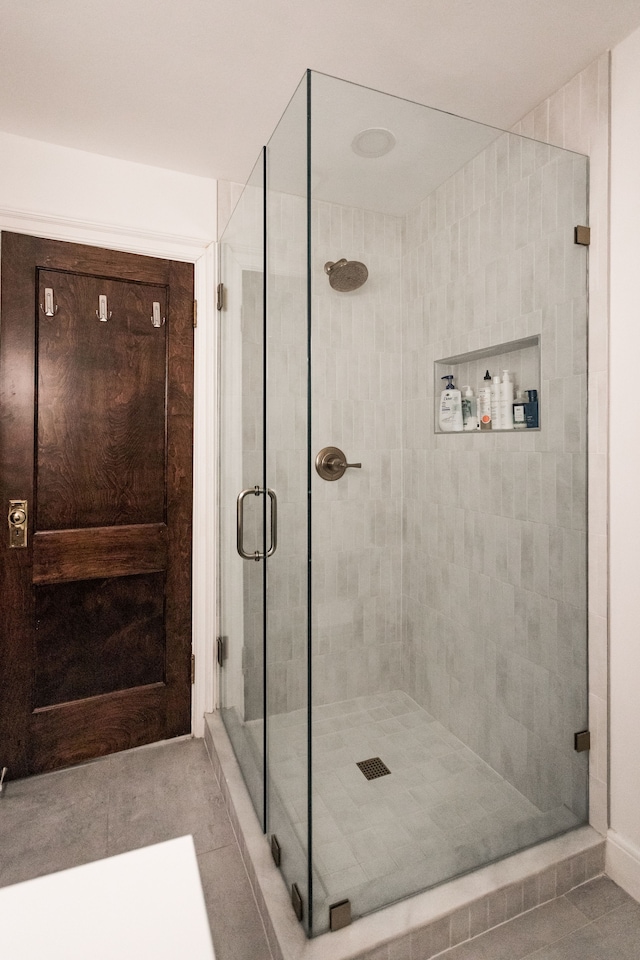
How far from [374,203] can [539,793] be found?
5.49 feet

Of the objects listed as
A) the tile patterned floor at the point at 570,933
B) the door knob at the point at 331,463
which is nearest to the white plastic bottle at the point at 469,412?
the door knob at the point at 331,463

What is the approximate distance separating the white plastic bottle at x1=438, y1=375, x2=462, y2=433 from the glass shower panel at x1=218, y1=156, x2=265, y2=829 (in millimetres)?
525

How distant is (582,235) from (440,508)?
35.3 inches

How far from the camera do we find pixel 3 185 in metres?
1.82

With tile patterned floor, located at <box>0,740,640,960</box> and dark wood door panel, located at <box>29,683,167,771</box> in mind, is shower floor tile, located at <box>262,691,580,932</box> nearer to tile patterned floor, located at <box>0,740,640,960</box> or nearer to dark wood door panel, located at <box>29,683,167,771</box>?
tile patterned floor, located at <box>0,740,640,960</box>

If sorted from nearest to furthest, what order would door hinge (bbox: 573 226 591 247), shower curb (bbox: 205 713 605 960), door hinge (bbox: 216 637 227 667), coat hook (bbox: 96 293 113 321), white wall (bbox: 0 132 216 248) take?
shower curb (bbox: 205 713 605 960) → door hinge (bbox: 573 226 591 247) → white wall (bbox: 0 132 216 248) → coat hook (bbox: 96 293 113 321) → door hinge (bbox: 216 637 227 667)

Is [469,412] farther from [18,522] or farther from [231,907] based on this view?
[18,522]

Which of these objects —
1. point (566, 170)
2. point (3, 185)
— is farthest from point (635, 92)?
point (3, 185)

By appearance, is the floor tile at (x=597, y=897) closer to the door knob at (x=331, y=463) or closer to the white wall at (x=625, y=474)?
the white wall at (x=625, y=474)

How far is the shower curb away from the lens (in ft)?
3.59

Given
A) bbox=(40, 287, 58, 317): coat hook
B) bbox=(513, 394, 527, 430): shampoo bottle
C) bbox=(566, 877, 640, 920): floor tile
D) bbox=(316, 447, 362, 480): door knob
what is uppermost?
bbox=(40, 287, 58, 317): coat hook

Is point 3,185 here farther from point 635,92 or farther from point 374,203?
point 635,92

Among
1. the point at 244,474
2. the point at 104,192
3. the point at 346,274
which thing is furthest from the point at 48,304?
the point at 346,274

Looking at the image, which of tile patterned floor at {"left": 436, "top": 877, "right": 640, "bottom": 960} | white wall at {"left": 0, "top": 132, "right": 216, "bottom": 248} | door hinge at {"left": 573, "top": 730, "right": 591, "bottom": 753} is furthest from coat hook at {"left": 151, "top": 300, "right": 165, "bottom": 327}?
tile patterned floor at {"left": 436, "top": 877, "right": 640, "bottom": 960}
